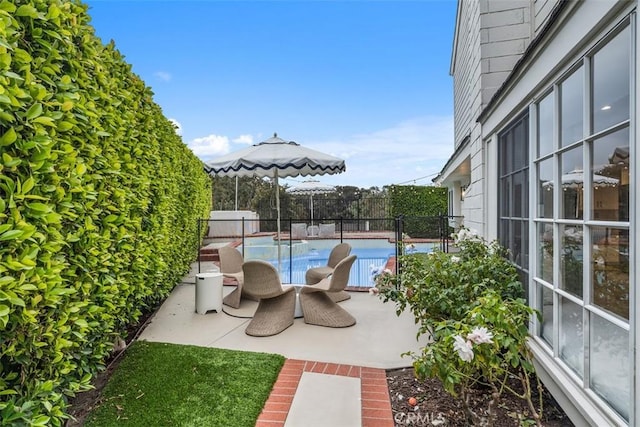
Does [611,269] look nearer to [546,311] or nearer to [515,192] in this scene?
[546,311]

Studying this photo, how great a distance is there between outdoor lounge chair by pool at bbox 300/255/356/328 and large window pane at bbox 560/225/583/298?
8.75ft

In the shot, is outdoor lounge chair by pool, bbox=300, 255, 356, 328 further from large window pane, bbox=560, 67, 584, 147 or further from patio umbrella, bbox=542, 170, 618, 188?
large window pane, bbox=560, 67, 584, 147

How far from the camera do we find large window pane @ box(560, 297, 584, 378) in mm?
2215

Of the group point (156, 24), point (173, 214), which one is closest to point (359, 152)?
point (156, 24)

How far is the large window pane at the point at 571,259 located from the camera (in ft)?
7.35

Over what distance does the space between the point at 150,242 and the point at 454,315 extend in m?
3.34

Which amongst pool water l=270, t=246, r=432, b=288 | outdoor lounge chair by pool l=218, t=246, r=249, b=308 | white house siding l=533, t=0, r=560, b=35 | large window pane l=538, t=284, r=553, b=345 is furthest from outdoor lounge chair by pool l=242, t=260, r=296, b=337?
white house siding l=533, t=0, r=560, b=35

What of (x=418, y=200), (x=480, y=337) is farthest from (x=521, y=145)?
(x=418, y=200)

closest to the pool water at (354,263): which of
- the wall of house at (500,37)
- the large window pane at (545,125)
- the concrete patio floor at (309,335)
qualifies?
the concrete patio floor at (309,335)

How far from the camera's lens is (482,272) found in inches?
129

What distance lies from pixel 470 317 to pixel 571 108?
60.9 inches

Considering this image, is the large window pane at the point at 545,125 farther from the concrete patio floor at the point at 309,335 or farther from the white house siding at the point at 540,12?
the concrete patio floor at the point at 309,335

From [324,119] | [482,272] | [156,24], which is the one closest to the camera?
[482,272]

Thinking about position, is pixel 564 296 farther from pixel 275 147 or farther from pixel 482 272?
pixel 275 147
